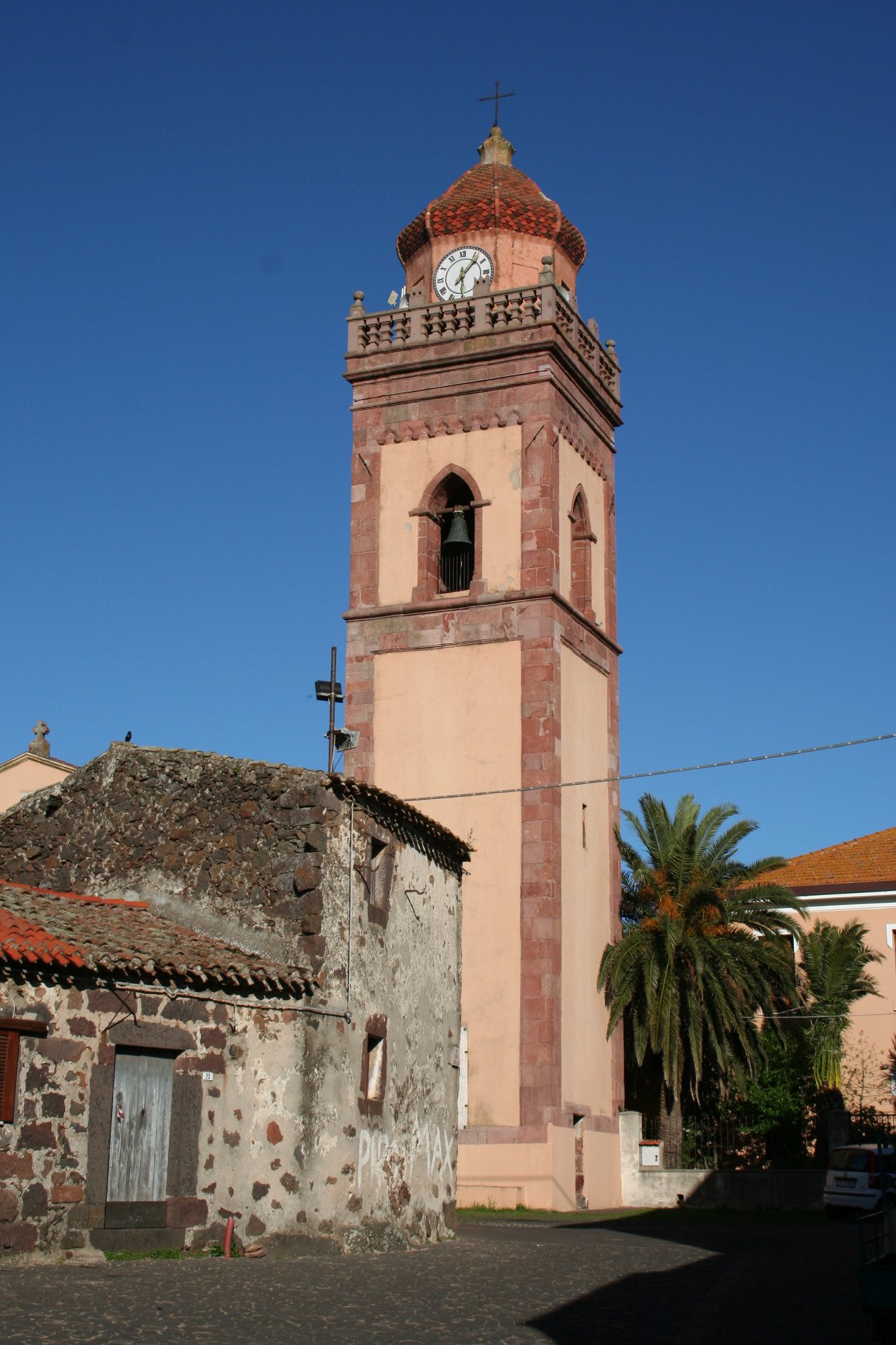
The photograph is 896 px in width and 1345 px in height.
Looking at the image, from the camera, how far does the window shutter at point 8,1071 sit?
52.5 ft

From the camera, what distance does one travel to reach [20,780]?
36375 mm

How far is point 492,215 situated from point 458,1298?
27580mm

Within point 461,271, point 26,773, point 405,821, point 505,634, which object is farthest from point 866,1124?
point 461,271

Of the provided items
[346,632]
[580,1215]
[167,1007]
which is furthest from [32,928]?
[346,632]

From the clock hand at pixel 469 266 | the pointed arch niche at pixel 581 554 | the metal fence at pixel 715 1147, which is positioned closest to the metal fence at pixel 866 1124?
the metal fence at pixel 715 1147

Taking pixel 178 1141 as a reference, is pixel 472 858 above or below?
above

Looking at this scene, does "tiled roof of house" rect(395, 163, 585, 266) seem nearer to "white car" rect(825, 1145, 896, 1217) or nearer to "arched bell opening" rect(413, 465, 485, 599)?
"arched bell opening" rect(413, 465, 485, 599)

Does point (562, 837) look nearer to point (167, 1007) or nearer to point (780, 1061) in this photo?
point (780, 1061)

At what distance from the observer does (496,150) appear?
39656mm

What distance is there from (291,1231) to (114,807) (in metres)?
5.59

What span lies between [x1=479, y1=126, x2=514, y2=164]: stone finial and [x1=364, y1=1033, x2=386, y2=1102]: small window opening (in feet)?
80.3

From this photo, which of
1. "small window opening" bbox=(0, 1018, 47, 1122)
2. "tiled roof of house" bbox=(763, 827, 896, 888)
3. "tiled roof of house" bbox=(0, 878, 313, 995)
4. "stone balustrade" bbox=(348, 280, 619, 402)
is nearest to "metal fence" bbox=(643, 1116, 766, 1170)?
"tiled roof of house" bbox=(763, 827, 896, 888)

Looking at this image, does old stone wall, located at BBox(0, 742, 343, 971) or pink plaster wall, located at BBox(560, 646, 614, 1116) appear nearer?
old stone wall, located at BBox(0, 742, 343, 971)

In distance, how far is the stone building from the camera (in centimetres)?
1673
